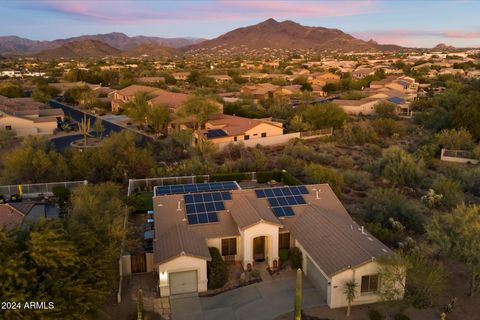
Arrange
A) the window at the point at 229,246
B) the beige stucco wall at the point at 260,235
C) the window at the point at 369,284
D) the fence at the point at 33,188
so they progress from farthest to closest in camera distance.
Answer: the fence at the point at 33,188 → the window at the point at 229,246 → the beige stucco wall at the point at 260,235 → the window at the point at 369,284

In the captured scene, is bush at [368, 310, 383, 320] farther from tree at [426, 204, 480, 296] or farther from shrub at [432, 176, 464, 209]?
shrub at [432, 176, 464, 209]

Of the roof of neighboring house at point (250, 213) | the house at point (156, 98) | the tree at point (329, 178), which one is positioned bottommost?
the tree at point (329, 178)

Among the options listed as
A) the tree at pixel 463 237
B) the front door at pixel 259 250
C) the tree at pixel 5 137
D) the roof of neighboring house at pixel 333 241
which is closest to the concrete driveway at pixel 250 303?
the roof of neighboring house at pixel 333 241

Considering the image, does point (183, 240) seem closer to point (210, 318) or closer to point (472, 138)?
point (210, 318)

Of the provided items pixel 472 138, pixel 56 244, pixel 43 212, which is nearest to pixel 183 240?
pixel 56 244

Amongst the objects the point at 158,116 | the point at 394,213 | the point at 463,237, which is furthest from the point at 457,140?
the point at 158,116

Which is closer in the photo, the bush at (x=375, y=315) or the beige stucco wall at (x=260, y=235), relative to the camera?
the bush at (x=375, y=315)

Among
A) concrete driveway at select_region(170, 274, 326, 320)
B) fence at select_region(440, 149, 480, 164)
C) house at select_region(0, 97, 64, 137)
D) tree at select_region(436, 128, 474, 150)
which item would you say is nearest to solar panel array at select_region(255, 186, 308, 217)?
concrete driveway at select_region(170, 274, 326, 320)

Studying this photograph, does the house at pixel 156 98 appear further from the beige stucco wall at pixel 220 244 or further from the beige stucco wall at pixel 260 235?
the beige stucco wall at pixel 260 235
